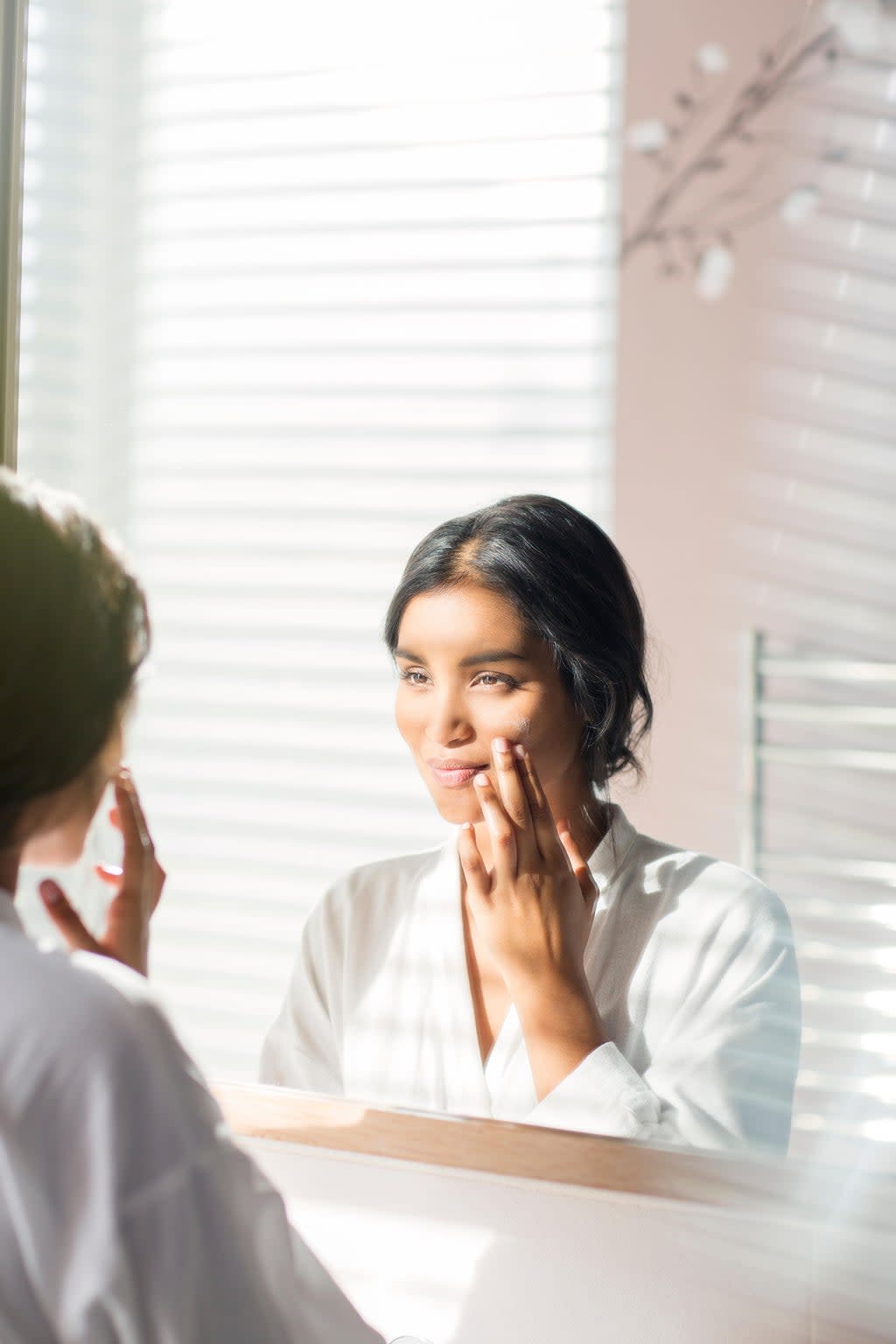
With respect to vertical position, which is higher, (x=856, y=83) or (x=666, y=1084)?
(x=856, y=83)

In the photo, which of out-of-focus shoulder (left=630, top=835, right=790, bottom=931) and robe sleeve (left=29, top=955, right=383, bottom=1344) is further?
out-of-focus shoulder (left=630, top=835, right=790, bottom=931)

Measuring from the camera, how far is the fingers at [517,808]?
0.80m

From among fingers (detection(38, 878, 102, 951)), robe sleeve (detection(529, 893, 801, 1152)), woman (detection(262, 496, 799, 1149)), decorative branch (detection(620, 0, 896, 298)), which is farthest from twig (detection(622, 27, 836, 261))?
fingers (detection(38, 878, 102, 951))

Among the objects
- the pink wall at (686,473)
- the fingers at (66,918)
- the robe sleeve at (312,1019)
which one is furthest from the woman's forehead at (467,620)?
the fingers at (66,918)

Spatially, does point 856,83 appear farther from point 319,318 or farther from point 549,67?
point 319,318

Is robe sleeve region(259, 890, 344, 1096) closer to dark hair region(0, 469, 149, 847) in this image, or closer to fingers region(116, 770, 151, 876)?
fingers region(116, 770, 151, 876)

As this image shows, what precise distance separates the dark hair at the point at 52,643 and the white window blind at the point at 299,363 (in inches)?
17.8

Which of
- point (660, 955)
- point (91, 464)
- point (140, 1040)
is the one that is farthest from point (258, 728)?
point (140, 1040)

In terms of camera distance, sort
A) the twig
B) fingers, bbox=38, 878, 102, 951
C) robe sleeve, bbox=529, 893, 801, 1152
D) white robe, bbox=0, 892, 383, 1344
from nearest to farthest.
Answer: white robe, bbox=0, 892, 383, 1344, fingers, bbox=38, 878, 102, 951, robe sleeve, bbox=529, 893, 801, 1152, the twig

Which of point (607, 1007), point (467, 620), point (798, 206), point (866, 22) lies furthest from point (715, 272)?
point (607, 1007)

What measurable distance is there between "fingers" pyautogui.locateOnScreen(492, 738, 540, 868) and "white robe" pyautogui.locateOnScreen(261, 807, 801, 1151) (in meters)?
0.07

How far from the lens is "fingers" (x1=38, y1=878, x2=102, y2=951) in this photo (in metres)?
0.63

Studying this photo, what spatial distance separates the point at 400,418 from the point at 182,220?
26 centimetres

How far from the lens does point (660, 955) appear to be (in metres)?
0.83
